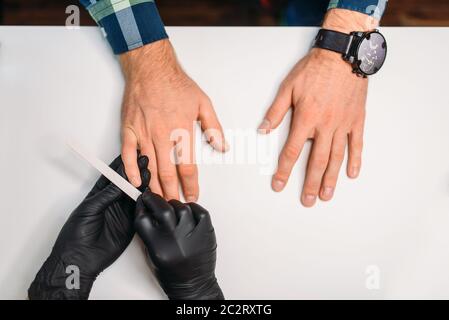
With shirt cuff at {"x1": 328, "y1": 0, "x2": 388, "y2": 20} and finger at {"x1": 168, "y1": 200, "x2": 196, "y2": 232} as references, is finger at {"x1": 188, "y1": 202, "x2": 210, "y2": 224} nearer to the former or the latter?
finger at {"x1": 168, "y1": 200, "x2": 196, "y2": 232}

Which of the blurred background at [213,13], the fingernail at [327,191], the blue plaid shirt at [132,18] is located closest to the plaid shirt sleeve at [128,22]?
the blue plaid shirt at [132,18]

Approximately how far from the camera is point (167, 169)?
2.22ft

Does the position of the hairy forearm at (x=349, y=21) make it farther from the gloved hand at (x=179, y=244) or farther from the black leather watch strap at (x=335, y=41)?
the gloved hand at (x=179, y=244)

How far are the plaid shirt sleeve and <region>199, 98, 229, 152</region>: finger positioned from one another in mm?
138

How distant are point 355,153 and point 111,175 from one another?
1.24ft

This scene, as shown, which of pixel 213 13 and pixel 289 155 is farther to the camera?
pixel 213 13

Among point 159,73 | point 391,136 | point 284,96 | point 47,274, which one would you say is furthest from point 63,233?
point 391,136

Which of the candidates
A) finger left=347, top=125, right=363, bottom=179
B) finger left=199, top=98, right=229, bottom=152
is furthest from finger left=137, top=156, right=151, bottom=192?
finger left=347, top=125, right=363, bottom=179

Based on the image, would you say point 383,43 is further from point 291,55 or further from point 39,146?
point 39,146

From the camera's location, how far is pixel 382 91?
2.39 ft

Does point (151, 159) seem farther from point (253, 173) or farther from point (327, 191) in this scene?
point (327, 191)

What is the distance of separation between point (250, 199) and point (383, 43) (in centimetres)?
32

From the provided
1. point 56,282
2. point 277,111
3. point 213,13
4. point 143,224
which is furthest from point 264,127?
point 213,13

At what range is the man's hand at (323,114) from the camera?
0.69 m
